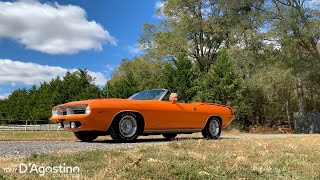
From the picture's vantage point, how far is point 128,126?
30.5ft

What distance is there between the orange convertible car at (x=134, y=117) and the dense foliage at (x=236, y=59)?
1170cm

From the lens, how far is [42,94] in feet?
199

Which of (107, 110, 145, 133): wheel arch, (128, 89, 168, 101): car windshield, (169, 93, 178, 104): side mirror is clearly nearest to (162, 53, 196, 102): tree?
(128, 89, 168, 101): car windshield

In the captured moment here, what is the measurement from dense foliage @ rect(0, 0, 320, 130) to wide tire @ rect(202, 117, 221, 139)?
10797 millimetres

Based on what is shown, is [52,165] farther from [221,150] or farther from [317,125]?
[317,125]

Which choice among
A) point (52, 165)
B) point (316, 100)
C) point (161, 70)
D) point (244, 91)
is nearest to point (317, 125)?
point (244, 91)

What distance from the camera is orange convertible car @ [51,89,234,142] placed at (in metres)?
8.75

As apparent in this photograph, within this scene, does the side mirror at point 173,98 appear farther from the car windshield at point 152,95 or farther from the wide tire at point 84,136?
the wide tire at point 84,136

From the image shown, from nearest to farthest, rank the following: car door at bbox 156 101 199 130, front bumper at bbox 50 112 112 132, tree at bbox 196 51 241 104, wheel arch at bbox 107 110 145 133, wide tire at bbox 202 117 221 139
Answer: front bumper at bbox 50 112 112 132 → wheel arch at bbox 107 110 145 133 → car door at bbox 156 101 199 130 → wide tire at bbox 202 117 221 139 → tree at bbox 196 51 241 104

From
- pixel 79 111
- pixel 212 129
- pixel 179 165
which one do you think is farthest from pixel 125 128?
pixel 179 165

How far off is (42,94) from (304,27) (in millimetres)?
44215

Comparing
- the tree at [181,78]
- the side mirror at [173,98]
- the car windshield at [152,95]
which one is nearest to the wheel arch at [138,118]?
the car windshield at [152,95]

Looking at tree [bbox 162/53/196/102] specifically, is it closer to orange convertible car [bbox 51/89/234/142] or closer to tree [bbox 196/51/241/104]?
tree [bbox 196/51/241/104]

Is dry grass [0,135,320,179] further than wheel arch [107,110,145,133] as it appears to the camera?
No
